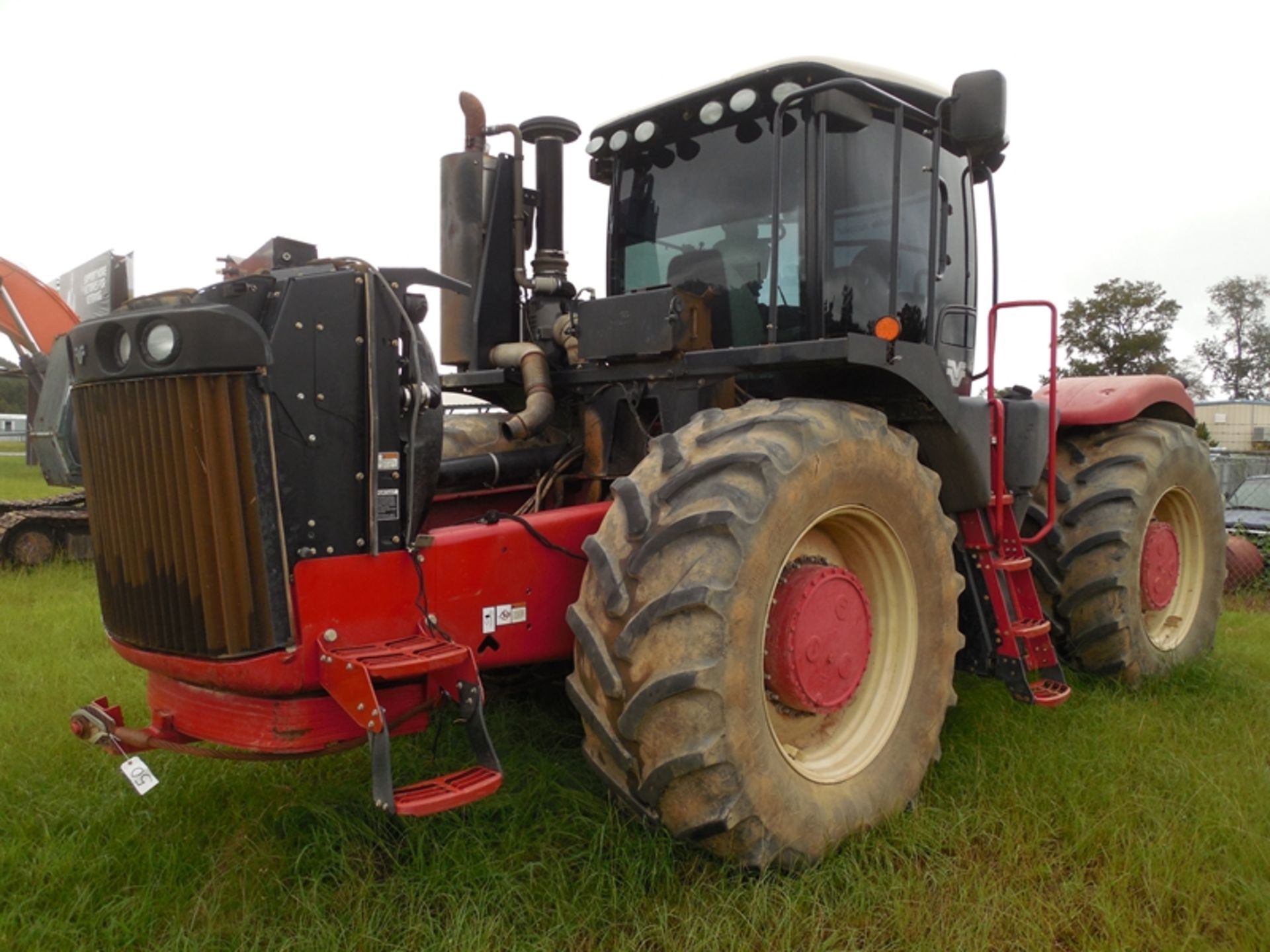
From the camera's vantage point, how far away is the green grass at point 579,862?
258 centimetres

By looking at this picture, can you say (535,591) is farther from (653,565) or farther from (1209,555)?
(1209,555)

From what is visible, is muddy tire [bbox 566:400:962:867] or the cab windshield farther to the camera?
the cab windshield

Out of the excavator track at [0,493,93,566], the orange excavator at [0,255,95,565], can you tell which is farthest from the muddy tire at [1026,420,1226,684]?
the excavator track at [0,493,93,566]

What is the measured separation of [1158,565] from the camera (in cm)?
499

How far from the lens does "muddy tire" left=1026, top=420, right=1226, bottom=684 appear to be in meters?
4.58

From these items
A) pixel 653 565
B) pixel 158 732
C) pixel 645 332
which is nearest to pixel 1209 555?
pixel 645 332

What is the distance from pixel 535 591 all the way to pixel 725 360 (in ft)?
3.31

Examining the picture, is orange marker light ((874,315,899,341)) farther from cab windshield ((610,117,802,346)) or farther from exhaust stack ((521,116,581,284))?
exhaust stack ((521,116,581,284))

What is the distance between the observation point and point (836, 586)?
10.2 feet

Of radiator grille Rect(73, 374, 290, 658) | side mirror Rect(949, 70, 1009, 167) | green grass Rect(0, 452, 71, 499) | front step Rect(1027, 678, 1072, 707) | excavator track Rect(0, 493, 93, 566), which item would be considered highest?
side mirror Rect(949, 70, 1009, 167)

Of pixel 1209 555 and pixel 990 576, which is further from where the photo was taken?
pixel 1209 555

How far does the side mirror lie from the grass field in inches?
87.0

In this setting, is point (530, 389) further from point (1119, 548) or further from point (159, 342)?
point (1119, 548)

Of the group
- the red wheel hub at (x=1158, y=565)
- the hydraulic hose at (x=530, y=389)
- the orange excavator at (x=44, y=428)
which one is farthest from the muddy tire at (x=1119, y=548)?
the orange excavator at (x=44, y=428)
